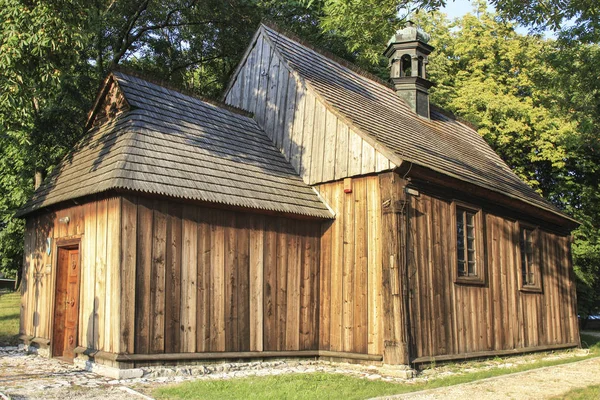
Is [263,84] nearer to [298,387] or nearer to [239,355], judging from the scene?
[239,355]

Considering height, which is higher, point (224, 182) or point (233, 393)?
point (224, 182)

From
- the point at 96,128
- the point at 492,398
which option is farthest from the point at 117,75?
the point at 492,398

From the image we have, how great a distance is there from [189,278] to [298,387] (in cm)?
264

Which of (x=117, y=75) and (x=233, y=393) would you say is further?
(x=117, y=75)

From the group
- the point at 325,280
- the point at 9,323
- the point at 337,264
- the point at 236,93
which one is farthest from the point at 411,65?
the point at 9,323

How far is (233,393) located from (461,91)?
68.1 feet

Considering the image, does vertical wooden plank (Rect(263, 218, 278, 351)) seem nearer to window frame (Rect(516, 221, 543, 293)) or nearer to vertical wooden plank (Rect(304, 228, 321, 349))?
vertical wooden plank (Rect(304, 228, 321, 349))

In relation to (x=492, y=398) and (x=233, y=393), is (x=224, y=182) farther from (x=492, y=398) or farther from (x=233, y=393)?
(x=492, y=398)

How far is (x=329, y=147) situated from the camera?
12070mm

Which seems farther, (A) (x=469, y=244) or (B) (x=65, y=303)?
(A) (x=469, y=244)

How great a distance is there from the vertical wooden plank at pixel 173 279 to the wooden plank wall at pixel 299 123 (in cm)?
361

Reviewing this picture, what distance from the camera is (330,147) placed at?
1205cm

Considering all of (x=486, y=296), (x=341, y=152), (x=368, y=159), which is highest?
(x=341, y=152)

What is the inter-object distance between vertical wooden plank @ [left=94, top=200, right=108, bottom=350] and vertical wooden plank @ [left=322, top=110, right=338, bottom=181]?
4550mm
